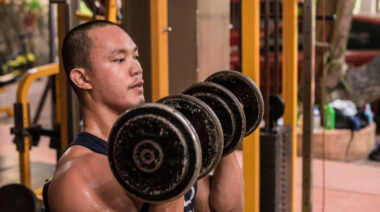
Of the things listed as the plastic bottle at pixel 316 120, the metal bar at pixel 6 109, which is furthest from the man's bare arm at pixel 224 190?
the metal bar at pixel 6 109

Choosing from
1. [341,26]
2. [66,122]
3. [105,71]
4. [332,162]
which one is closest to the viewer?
[105,71]

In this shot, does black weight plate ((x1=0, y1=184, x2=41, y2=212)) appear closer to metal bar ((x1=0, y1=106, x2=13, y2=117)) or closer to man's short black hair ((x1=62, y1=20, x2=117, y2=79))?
man's short black hair ((x1=62, y1=20, x2=117, y2=79))

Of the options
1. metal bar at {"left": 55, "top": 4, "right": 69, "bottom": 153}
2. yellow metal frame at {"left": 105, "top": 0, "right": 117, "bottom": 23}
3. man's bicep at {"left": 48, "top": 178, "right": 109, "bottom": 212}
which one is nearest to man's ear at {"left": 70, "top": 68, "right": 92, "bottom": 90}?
man's bicep at {"left": 48, "top": 178, "right": 109, "bottom": 212}

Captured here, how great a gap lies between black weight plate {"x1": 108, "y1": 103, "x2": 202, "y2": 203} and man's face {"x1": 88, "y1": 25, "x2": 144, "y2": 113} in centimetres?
32

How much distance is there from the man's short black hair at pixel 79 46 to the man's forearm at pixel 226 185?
1.62ft

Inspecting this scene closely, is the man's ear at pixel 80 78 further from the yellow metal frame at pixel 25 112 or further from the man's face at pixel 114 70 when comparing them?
the yellow metal frame at pixel 25 112

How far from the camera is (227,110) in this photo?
1127 mm

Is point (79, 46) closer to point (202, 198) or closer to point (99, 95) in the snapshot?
point (99, 95)

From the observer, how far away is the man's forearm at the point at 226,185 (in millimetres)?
1392

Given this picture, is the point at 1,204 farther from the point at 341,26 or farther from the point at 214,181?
the point at 341,26

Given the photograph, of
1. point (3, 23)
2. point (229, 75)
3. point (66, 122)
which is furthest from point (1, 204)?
point (3, 23)

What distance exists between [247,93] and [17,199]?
2.79 feet

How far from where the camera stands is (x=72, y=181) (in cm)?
104

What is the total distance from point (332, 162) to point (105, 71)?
370cm
